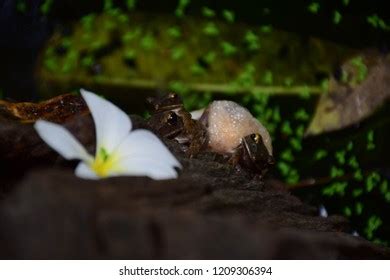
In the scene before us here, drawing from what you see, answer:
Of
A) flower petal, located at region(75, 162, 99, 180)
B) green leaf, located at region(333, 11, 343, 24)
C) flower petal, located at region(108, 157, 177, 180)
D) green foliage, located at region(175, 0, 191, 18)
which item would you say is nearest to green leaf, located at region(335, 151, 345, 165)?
green leaf, located at region(333, 11, 343, 24)

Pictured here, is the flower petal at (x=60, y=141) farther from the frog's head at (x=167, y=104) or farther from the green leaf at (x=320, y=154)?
the green leaf at (x=320, y=154)

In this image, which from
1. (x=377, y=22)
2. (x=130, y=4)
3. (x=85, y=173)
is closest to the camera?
(x=85, y=173)

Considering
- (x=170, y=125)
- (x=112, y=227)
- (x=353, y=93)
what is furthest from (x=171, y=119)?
(x=353, y=93)

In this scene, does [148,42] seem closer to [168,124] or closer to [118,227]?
[168,124]

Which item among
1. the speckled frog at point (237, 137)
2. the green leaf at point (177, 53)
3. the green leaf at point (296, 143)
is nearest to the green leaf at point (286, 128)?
the green leaf at point (296, 143)
